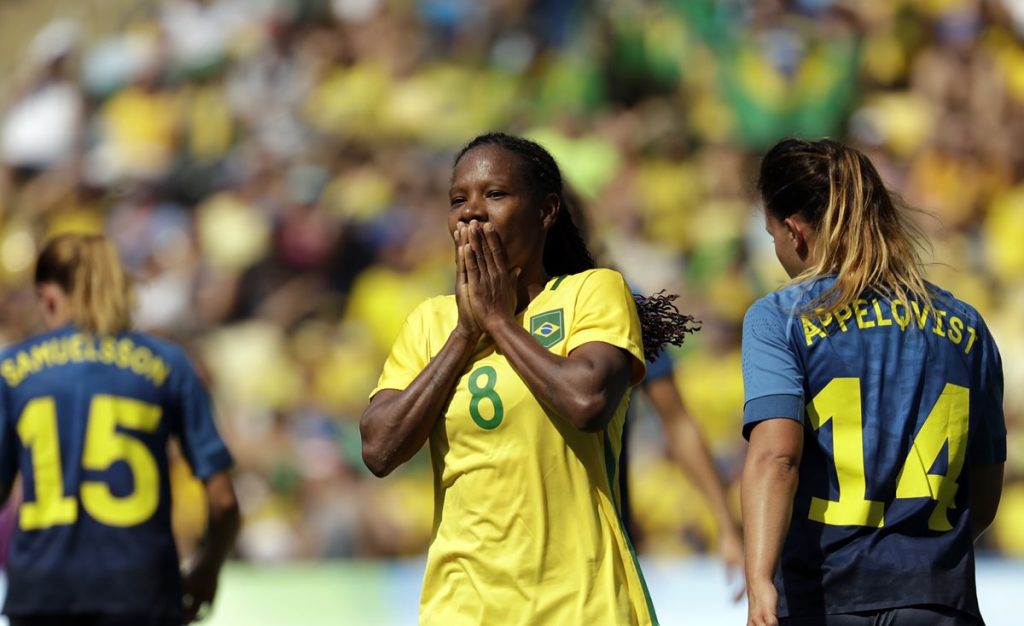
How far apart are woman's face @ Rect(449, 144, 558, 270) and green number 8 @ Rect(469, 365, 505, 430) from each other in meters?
0.25

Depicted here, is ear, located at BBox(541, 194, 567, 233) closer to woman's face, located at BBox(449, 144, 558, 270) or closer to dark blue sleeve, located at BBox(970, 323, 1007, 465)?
woman's face, located at BBox(449, 144, 558, 270)

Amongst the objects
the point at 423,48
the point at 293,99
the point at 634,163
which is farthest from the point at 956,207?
the point at 293,99

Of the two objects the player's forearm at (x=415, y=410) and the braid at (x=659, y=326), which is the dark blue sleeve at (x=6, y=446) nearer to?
the player's forearm at (x=415, y=410)

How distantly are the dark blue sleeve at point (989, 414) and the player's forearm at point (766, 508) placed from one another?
52 centimetres

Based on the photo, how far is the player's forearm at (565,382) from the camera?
2.90 meters

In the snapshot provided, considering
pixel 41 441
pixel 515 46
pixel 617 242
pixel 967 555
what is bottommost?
pixel 967 555

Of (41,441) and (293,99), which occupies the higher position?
(293,99)

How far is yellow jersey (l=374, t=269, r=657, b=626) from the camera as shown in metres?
2.93

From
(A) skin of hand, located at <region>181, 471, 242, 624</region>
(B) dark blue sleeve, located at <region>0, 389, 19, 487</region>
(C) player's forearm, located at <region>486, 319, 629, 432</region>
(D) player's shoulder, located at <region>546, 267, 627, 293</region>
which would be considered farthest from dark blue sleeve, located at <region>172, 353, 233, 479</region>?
(C) player's forearm, located at <region>486, 319, 629, 432</region>

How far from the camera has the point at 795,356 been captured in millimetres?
3082

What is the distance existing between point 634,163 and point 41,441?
5910 millimetres

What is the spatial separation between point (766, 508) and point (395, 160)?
7240mm

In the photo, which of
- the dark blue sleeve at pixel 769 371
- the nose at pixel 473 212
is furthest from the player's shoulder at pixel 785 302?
the nose at pixel 473 212

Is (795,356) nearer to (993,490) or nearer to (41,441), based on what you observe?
(993,490)
